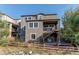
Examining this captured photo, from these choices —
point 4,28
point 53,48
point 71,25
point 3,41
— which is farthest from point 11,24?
point 71,25

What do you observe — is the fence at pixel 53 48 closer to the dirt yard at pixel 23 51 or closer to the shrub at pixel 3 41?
the dirt yard at pixel 23 51

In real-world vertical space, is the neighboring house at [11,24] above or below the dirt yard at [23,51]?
above

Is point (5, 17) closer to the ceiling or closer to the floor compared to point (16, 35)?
closer to the ceiling

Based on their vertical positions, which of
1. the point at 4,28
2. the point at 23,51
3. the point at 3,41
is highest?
the point at 4,28

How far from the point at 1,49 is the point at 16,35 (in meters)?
0.30

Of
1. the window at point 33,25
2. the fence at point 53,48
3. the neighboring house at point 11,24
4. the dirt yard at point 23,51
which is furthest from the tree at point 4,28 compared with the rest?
the fence at point 53,48

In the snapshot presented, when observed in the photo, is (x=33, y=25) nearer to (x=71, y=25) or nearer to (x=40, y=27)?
(x=40, y=27)

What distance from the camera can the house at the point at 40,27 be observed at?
2193 millimetres

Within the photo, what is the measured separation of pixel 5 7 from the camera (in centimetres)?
222

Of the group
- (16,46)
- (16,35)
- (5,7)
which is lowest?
(16,46)

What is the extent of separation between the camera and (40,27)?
2.21 metres

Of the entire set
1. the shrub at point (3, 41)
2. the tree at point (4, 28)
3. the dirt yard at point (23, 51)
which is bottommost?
the dirt yard at point (23, 51)

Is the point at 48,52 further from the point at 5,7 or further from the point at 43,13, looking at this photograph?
the point at 5,7
